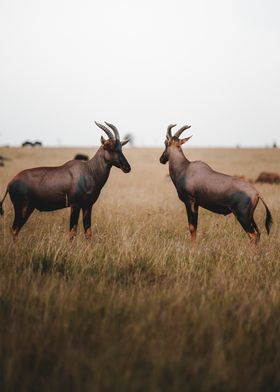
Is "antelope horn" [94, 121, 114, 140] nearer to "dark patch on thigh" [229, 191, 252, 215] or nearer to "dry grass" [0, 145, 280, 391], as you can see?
"dark patch on thigh" [229, 191, 252, 215]

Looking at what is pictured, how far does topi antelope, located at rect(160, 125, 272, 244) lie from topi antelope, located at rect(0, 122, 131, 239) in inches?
50.4

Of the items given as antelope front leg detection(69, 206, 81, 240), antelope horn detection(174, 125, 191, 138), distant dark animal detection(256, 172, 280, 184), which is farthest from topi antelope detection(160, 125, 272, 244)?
distant dark animal detection(256, 172, 280, 184)

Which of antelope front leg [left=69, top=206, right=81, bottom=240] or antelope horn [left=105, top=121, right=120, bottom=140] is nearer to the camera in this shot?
antelope front leg [left=69, top=206, right=81, bottom=240]

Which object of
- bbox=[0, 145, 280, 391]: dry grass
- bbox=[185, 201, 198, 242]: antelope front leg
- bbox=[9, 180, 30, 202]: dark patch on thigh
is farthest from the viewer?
bbox=[185, 201, 198, 242]: antelope front leg

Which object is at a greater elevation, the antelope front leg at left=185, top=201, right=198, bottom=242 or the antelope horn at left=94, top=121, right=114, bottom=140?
the antelope horn at left=94, top=121, right=114, bottom=140

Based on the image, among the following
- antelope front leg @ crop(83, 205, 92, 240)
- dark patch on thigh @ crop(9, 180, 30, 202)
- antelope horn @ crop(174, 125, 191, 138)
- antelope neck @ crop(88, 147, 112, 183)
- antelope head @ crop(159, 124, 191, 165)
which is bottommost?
antelope front leg @ crop(83, 205, 92, 240)

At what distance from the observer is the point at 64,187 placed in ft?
20.2

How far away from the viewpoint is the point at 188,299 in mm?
3035

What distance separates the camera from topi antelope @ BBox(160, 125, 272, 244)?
246 inches

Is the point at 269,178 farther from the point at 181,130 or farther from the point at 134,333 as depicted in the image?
the point at 134,333

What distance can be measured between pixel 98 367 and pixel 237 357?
0.92m

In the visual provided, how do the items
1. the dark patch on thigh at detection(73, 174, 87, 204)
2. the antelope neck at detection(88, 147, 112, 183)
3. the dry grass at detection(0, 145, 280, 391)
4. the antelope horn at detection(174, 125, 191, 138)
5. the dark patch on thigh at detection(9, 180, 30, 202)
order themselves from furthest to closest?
1. the antelope horn at detection(174, 125, 191, 138)
2. the antelope neck at detection(88, 147, 112, 183)
3. the dark patch on thigh at detection(73, 174, 87, 204)
4. the dark patch on thigh at detection(9, 180, 30, 202)
5. the dry grass at detection(0, 145, 280, 391)

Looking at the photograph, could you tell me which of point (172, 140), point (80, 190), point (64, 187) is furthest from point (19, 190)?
point (172, 140)

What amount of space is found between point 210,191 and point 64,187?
2648 millimetres
